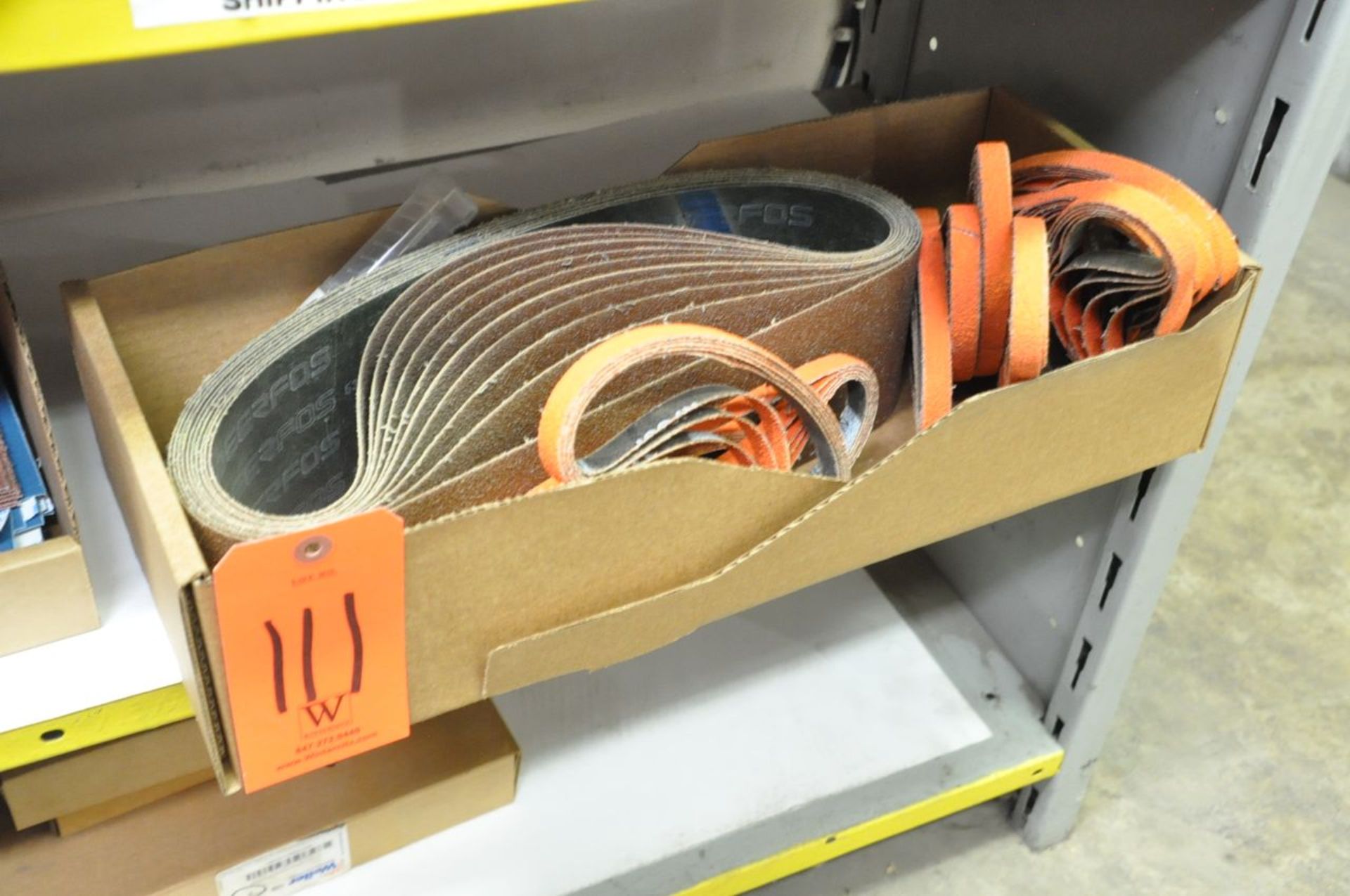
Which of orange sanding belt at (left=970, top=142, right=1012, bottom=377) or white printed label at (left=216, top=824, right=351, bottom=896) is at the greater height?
orange sanding belt at (left=970, top=142, right=1012, bottom=377)

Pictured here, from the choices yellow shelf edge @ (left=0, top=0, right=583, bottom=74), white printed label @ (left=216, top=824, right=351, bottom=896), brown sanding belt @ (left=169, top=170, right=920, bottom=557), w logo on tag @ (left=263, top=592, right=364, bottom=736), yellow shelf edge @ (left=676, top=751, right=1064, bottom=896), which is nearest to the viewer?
yellow shelf edge @ (left=0, top=0, right=583, bottom=74)

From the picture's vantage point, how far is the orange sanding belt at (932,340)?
771 millimetres

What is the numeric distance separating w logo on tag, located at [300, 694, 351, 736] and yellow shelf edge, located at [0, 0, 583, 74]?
29 cm

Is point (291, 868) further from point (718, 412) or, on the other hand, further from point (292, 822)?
point (718, 412)

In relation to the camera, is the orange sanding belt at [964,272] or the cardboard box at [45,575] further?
the orange sanding belt at [964,272]

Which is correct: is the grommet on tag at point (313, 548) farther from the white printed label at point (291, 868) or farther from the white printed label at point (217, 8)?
the white printed label at point (291, 868)

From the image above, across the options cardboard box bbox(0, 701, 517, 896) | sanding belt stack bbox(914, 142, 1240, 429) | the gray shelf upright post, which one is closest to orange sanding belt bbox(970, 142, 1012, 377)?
sanding belt stack bbox(914, 142, 1240, 429)

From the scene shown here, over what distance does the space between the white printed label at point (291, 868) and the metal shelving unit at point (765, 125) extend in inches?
0.9

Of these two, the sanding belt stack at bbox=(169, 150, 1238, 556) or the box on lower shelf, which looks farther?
the box on lower shelf

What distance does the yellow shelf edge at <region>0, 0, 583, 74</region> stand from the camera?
426 mm

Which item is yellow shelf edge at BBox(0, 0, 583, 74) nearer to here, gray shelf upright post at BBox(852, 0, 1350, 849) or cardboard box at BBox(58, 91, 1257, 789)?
cardboard box at BBox(58, 91, 1257, 789)

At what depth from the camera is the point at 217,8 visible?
0.46 m

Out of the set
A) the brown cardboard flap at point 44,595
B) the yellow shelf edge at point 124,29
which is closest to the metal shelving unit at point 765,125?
the brown cardboard flap at point 44,595

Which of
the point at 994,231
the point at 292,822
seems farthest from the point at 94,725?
the point at 994,231
